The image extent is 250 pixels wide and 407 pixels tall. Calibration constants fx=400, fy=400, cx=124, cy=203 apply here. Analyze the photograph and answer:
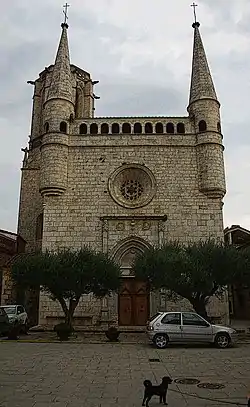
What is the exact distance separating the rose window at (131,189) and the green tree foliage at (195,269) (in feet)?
21.0

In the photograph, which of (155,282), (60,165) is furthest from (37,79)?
(155,282)

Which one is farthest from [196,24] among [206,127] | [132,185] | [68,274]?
[68,274]

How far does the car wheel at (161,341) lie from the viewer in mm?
15156

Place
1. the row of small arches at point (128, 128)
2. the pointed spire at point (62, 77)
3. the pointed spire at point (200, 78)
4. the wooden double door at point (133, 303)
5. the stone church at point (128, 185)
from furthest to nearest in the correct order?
1. the pointed spire at point (62, 77)
2. the pointed spire at point (200, 78)
3. the row of small arches at point (128, 128)
4. the stone church at point (128, 185)
5. the wooden double door at point (133, 303)

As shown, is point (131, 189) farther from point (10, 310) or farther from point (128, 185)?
point (10, 310)

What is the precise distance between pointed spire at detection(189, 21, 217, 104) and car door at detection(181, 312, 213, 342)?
16.3 m

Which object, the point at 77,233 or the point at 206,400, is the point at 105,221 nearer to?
the point at 77,233

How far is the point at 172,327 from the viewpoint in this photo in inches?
602

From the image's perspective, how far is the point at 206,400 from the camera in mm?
7016

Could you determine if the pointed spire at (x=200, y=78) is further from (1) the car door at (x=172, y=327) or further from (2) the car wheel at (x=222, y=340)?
(2) the car wheel at (x=222, y=340)

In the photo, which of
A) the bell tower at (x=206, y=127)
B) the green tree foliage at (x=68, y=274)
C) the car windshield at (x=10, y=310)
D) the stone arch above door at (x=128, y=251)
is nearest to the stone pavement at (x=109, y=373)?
the green tree foliage at (x=68, y=274)

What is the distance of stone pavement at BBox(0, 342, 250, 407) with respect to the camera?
7.05m

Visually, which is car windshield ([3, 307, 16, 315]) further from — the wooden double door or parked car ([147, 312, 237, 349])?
parked car ([147, 312, 237, 349])

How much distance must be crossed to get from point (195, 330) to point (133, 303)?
357 inches
